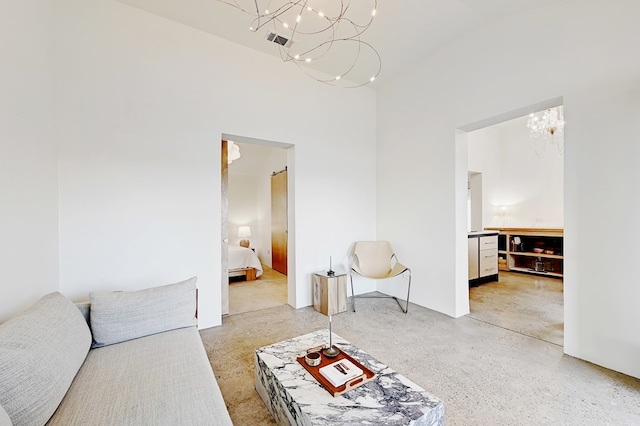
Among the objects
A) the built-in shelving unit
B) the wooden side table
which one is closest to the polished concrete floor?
the wooden side table

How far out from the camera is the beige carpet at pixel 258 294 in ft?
12.1

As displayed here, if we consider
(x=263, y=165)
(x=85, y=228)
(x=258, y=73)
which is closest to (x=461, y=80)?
(x=258, y=73)

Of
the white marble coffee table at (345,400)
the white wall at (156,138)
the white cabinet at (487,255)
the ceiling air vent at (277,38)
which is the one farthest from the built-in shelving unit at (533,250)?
the ceiling air vent at (277,38)

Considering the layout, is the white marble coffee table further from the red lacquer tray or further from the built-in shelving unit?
the built-in shelving unit

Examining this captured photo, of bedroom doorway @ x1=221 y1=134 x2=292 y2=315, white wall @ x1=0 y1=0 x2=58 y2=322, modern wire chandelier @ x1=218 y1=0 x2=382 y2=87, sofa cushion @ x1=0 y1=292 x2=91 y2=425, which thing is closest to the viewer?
sofa cushion @ x1=0 y1=292 x2=91 y2=425

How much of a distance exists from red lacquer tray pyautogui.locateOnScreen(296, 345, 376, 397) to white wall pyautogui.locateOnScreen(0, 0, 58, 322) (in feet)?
5.83

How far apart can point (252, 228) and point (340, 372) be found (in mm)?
6334

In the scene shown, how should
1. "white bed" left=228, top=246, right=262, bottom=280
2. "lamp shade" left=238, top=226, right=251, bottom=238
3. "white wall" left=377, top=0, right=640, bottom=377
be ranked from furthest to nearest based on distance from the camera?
"lamp shade" left=238, top=226, right=251, bottom=238, "white bed" left=228, top=246, right=262, bottom=280, "white wall" left=377, top=0, right=640, bottom=377

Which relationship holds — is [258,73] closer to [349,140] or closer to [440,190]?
[349,140]

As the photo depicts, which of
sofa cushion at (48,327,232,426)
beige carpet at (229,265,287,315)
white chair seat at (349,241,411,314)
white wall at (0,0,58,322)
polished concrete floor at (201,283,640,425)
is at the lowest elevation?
beige carpet at (229,265,287,315)

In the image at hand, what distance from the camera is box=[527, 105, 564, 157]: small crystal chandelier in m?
4.75

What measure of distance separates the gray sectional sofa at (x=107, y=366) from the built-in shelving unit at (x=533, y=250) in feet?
20.6

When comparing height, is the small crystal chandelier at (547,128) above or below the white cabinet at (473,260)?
above

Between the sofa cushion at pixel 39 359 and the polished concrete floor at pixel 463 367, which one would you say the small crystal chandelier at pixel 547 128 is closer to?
the polished concrete floor at pixel 463 367
